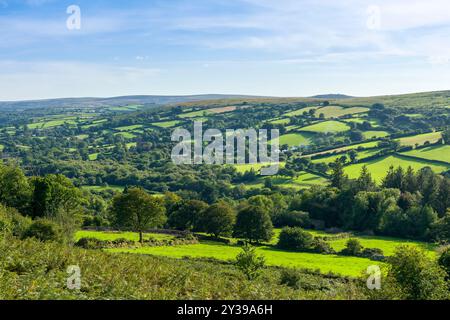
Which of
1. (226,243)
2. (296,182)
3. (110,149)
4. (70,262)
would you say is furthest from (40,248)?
(110,149)

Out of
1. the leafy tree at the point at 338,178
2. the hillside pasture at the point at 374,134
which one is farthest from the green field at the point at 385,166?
the hillside pasture at the point at 374,134

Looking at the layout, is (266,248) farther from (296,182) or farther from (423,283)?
(296,182)

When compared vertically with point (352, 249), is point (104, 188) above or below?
below

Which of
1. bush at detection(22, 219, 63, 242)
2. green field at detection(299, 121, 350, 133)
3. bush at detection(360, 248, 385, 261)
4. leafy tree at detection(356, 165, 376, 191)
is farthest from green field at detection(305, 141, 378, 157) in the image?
bush at detection(22, 219, 63, 242)

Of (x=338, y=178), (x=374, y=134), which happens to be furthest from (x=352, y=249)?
(x=374, y=134)

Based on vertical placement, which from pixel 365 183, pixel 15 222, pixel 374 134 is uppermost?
pixel 374 134

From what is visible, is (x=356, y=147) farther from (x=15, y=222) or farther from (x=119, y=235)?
(x=15, y=222)
